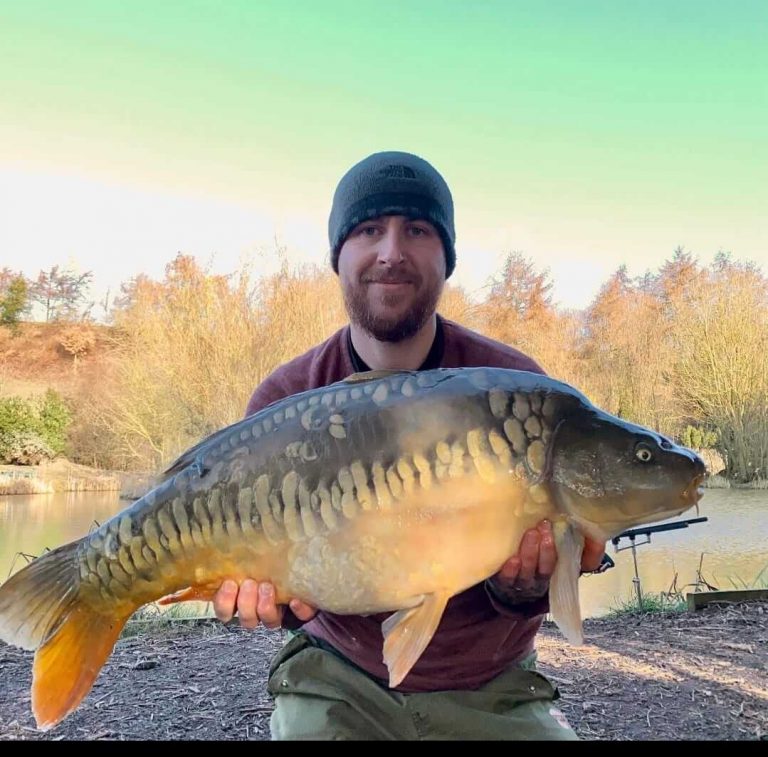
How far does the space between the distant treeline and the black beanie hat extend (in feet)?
17.0

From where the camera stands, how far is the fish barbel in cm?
85

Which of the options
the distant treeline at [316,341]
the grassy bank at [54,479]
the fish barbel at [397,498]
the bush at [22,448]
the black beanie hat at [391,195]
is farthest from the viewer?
the bush at [22,448]

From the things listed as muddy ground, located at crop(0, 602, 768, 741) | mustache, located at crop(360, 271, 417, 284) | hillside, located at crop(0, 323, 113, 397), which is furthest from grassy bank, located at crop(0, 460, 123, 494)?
mustache, located at crop(360, 271, 417, 284)

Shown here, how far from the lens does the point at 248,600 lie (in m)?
0.94

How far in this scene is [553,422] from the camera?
874 mm

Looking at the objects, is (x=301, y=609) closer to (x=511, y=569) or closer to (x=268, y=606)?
(x=268, y=606)

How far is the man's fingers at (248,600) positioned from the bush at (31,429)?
9276 millimetres

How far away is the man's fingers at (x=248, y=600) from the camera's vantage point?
3.05 ft

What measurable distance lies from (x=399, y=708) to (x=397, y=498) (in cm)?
42

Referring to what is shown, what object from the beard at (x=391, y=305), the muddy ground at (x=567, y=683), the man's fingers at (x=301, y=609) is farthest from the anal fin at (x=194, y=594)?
the muddy ground at (x=567, y=683)

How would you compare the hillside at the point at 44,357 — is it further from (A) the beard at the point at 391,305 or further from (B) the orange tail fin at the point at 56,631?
(B) the orange tail fin at the point at 56,631

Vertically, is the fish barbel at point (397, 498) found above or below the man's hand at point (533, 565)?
above
